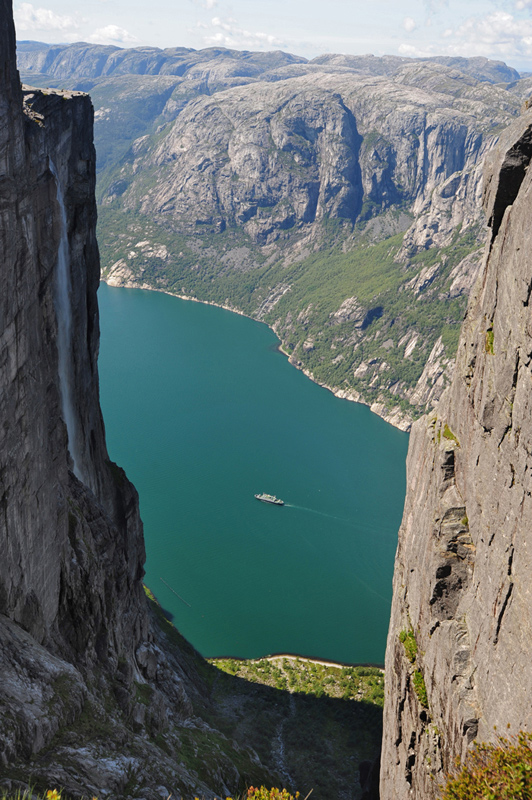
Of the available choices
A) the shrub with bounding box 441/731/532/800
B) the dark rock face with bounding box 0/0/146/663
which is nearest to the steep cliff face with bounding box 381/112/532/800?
the shrub with bounding box 441/731/532/800

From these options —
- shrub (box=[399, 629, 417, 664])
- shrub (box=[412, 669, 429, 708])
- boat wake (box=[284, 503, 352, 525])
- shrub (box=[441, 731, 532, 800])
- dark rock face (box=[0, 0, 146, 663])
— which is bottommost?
boat wake (box=[284, 503, 352, 525])

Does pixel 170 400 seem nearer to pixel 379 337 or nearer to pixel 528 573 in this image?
pixel 379 337

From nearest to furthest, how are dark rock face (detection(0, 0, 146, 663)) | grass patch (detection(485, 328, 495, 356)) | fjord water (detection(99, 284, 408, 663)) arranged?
dark rock face (detection(0, 0, 146, 663))
grass patch (detection(485, 328, 495, 356))
fjord water (detection(99, 284, 408, 663))

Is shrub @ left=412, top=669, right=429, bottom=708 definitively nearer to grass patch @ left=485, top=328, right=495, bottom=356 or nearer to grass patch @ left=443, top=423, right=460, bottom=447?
grass patch @ left=443, top=423, right=460, bottom=447

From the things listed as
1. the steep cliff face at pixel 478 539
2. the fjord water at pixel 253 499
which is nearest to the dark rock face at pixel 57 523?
the steep cliff face at pixel 478 539

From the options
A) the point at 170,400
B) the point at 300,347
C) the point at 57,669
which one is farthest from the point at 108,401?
the point at 57,669

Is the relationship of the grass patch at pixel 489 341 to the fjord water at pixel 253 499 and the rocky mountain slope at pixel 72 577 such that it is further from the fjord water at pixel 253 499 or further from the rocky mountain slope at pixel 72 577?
the fjord water at pixel 253 499

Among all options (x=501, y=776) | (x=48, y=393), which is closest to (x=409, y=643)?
(x=501, y=776)
